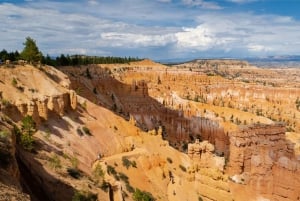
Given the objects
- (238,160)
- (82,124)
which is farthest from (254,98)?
(238,160)

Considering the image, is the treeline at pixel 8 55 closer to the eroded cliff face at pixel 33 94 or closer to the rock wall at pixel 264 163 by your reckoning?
the eroded cliff face at pixel 33 94

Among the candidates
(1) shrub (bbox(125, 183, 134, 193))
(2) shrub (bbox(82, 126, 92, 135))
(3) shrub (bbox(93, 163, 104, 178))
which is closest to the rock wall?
(1) shrub (bbox(125, 183, 134, 193))

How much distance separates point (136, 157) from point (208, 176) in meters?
9.43

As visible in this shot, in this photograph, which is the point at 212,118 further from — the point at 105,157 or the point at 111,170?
the point at 111,170

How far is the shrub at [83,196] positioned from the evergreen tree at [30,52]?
2959 cm

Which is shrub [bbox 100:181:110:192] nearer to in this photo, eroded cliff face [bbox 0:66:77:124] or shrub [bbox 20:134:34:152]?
shrub [bbox 20:134:34:152]

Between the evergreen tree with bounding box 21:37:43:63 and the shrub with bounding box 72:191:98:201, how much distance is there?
1165 inches

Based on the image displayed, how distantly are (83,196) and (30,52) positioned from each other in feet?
104

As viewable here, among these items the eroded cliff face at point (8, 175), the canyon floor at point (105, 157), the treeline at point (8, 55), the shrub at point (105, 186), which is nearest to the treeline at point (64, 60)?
the treeline at point (8, 55)

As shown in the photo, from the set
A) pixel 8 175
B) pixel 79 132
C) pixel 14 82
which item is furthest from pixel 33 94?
pixel 8 175

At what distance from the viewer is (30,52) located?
53344 millimetres

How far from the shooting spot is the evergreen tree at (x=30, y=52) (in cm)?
5319

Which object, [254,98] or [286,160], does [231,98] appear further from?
[286,160]

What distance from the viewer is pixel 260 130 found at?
108ft
